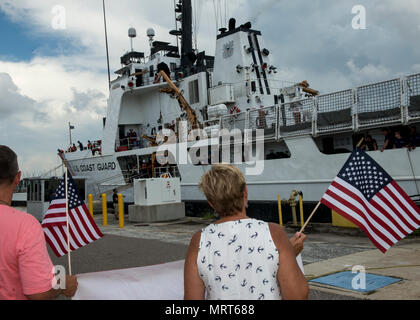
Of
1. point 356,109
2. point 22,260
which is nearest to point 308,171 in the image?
point 356,109

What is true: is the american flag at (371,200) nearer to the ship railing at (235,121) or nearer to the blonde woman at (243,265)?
the blonde woman at (243,265)

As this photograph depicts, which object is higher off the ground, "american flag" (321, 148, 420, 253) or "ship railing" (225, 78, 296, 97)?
"ship railing" (225, 78, 296, 97)

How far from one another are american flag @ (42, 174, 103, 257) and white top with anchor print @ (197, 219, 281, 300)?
8.98ft

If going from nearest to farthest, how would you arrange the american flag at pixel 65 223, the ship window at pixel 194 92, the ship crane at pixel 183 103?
1. the american flag at pixel 65 223
2. the ship crane at pixel 183 103
3. the ship window at pixel 194 92

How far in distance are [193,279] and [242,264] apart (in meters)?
0.28

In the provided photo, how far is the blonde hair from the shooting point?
2.21m

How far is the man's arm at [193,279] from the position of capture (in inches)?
84.4

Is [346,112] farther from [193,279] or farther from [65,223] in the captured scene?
[193,279]

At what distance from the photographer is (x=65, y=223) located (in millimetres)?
4566

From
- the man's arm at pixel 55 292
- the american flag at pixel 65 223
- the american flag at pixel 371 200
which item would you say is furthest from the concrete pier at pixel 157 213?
the man's arm at pixel 55 292

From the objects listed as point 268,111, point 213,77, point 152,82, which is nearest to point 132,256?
point 268,111

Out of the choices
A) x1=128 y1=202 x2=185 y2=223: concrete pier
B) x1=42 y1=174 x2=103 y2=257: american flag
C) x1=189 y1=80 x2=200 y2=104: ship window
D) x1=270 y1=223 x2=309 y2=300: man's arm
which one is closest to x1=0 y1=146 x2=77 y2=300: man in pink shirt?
x1=270 y1=223 x2=309 y2=300: man's arm

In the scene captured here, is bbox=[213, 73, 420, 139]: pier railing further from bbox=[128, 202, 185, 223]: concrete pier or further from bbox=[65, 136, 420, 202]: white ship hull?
bbox=[128, 202, 185, 223]: concrete pier

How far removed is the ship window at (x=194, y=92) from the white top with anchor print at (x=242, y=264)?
60.6ft
